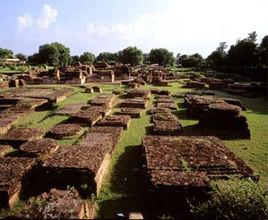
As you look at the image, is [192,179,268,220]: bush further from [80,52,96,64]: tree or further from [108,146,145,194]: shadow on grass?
[80,52,96,64]: tree

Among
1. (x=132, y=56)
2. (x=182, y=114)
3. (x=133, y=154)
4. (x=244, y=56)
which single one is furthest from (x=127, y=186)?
(x=132, y=56)

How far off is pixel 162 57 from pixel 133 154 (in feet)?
253

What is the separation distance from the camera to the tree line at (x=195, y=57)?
154 ft

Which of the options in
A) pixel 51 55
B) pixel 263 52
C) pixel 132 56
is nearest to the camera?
pixel 263 52

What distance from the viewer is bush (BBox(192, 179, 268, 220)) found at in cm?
598

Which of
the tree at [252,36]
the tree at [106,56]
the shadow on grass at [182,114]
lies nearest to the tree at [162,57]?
the tree at [106,56]

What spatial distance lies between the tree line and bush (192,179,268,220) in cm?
3707

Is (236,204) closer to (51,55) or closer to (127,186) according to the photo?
(127,186)

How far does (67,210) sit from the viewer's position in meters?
5.65

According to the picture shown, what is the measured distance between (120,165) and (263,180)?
12.7 feet

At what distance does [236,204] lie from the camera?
6062 millimetres

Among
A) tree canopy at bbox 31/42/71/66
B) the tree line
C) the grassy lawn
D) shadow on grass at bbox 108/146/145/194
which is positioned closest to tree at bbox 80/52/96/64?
the tree line

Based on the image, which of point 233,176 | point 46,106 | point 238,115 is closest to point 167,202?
point 233,176

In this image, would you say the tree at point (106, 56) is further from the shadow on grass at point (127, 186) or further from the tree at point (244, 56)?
the shadow on grass at point (127, 186)
